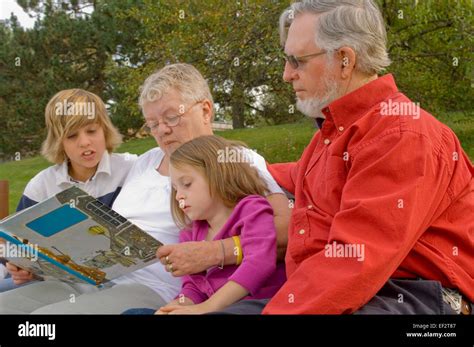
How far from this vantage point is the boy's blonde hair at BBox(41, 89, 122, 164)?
2.86 metres

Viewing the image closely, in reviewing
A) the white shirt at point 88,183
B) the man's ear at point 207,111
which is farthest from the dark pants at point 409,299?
the white shirt at point 88,183

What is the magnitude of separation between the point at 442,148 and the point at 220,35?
4.69 metres

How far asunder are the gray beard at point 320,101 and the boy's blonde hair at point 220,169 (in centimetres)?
32

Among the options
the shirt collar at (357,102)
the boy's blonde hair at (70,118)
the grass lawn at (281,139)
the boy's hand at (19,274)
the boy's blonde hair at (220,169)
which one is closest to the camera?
the shirt collar at (357,102)

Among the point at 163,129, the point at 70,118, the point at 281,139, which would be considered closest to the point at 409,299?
the point at 163,129

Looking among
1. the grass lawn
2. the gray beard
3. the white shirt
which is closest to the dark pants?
the gray beard

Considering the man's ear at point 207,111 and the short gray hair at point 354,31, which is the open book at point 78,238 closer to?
the man's ear at point 207,111

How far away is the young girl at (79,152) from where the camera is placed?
9.41 feet

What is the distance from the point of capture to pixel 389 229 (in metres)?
1.82

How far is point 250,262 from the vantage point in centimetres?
217

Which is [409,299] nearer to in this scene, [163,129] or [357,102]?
[357,102]

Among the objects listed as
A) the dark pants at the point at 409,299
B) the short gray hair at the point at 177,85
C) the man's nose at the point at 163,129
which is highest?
the short gray hair at the point at 177,85
